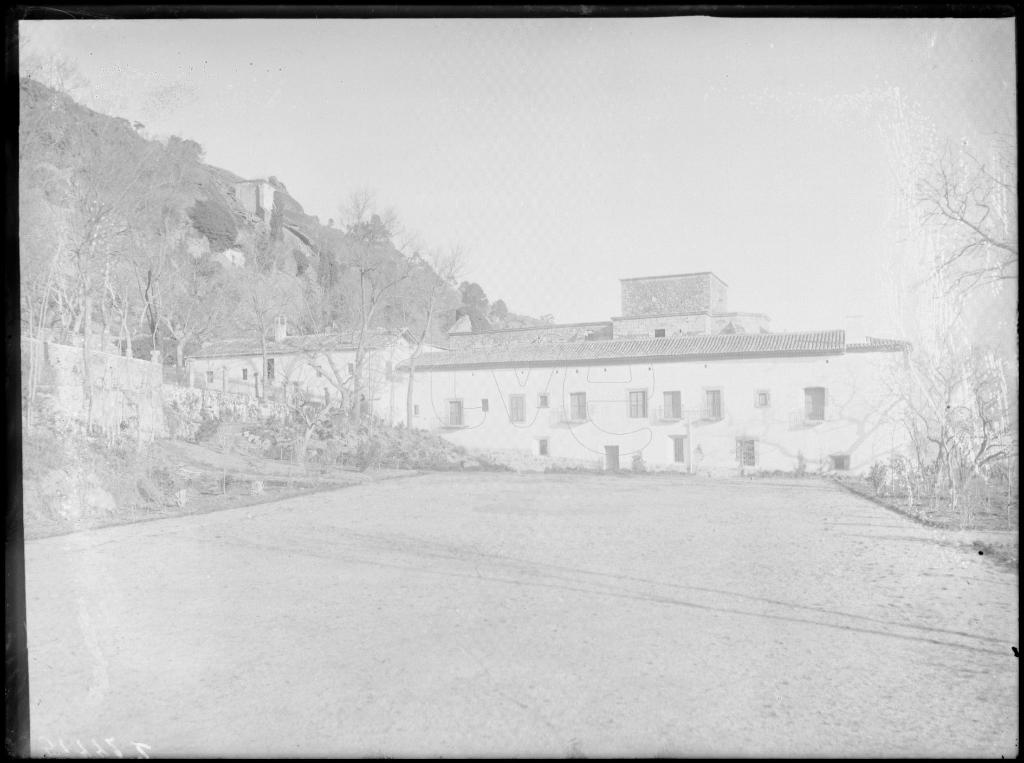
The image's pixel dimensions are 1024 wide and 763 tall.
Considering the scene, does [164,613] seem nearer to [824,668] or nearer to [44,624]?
[44,624]

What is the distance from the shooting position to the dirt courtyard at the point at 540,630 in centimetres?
190

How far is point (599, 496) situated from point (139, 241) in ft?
10.7

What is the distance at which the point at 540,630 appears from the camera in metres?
2.53

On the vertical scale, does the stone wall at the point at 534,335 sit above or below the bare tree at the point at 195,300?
below

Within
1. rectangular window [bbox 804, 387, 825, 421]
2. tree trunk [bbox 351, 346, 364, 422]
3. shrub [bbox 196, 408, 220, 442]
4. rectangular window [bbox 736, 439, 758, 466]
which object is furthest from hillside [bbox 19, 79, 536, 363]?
rectangular window [bbox 804, 387, 825, 421]

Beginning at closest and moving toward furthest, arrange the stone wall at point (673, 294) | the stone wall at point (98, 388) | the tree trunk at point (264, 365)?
the stone wall at point (673, 294) → the stone wall at point (98, 388) → the tree trunk at point (264, 365)

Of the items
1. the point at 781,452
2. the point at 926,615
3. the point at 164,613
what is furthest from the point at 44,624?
the point at 781,452

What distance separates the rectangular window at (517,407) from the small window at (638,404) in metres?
0.75

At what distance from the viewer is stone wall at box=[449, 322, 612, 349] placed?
3.73m

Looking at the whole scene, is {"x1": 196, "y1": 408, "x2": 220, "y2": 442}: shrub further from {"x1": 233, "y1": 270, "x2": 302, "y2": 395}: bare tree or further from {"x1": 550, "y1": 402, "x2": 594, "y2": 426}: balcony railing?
{"x1": 550, "y1": 402, "x2": 594, "y2": 426}: balcony railing

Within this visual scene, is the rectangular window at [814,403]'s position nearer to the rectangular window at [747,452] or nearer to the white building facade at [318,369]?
the rectangular window at [747,452]

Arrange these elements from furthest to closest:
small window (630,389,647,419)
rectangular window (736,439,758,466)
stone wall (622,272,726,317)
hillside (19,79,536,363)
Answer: small window (630,389,647,419)
rectangular window (736,439,758,466)
stone wall (622,272,726,317)
hillside (19,79,536,363)

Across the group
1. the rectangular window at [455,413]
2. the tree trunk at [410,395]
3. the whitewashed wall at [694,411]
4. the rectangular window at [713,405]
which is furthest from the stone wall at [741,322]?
the tree trunk at [410,395]

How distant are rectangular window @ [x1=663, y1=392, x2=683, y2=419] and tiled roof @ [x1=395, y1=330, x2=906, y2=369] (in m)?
0.26
